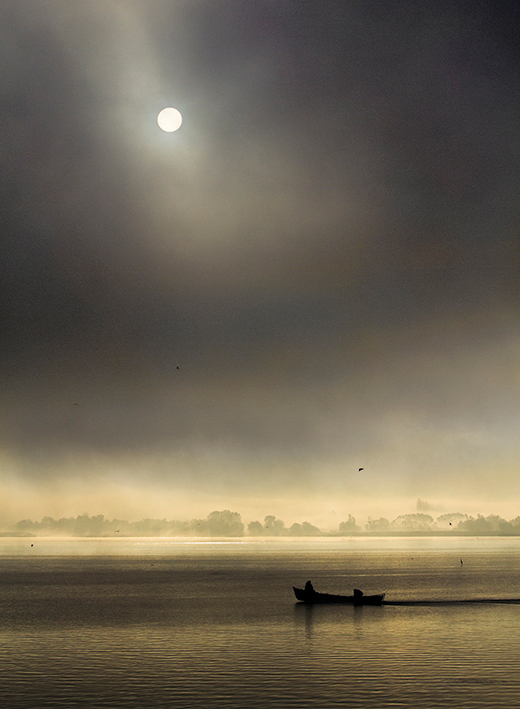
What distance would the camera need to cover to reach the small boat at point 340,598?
116m

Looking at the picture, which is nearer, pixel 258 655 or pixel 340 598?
pixel 258 655

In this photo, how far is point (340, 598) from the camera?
400 feet

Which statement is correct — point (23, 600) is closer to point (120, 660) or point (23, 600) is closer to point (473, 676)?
point (120, 660)

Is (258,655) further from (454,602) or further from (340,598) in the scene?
(454,602)

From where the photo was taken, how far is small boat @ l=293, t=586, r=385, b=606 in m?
116

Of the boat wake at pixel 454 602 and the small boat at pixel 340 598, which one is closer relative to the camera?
the small boat at pixel 340 598

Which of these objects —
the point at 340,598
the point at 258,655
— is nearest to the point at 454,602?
the point at 340,598

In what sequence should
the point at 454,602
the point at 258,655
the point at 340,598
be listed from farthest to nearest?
the point at 454,602, the point at 340,598, the point at 258,655

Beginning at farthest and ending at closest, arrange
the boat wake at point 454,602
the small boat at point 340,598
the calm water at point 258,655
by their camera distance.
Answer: the boat wake at point 454,602
the small boat at point 340,598
the calm water at point 258,655

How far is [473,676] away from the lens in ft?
178

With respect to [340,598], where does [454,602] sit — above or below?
below

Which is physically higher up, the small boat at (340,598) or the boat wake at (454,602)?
the small boat at (340,598)

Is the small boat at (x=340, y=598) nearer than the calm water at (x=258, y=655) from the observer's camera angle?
No

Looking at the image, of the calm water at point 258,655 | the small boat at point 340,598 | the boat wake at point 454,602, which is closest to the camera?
the calm water at point 258,655
